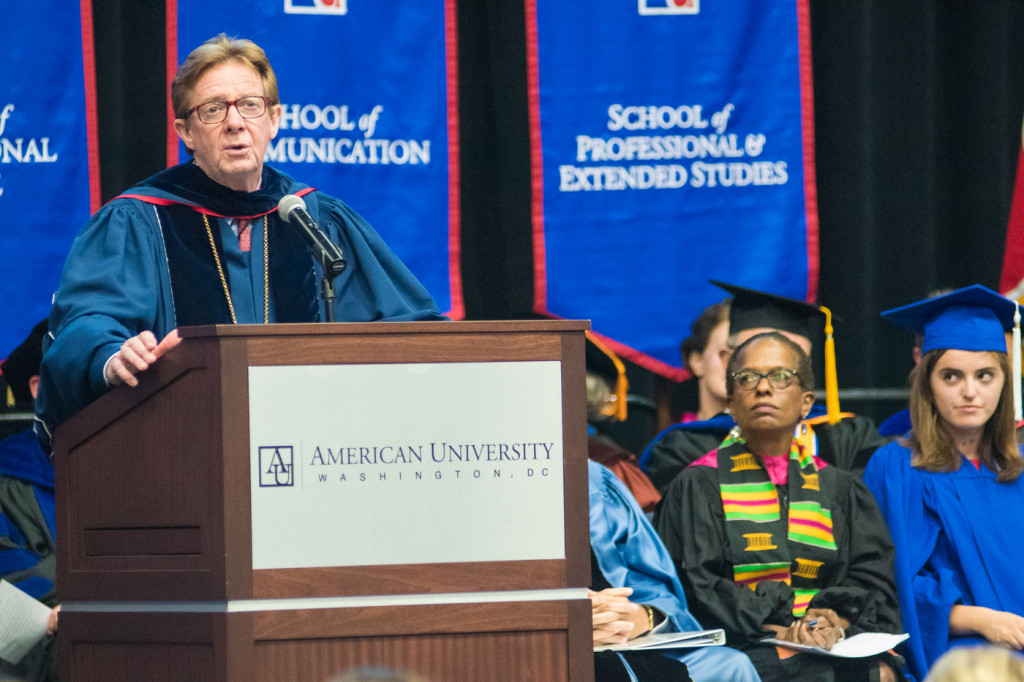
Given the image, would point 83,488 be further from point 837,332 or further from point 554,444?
point 837,332

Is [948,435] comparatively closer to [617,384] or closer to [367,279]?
A: [617,384]

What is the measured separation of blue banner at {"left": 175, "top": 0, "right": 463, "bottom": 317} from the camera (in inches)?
206

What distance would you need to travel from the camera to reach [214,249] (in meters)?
2.90

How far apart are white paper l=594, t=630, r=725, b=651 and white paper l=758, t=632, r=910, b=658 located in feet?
1.16

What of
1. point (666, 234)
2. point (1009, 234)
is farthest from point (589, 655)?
point (1009, 234)

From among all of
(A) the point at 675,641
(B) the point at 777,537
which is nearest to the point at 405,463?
(A) the point at 675,641

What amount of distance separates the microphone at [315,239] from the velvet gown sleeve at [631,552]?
5.70 feet

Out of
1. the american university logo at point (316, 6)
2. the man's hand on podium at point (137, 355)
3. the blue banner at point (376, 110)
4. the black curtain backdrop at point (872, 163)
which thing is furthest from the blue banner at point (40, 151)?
the man's hand on podium at point (137, 355)

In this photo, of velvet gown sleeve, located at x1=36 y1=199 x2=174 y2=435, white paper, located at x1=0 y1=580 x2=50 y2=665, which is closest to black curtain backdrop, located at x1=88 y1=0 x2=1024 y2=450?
white paper, located at x1=0 y1=580 x2=50 y2=665

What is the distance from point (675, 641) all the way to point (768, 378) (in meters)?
1.11

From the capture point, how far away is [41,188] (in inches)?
197

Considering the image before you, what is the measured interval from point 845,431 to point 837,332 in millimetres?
742

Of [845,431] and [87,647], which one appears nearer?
[87,647]

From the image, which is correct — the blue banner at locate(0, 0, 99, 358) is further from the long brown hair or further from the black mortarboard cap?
the long brown hair
